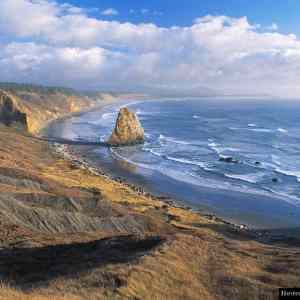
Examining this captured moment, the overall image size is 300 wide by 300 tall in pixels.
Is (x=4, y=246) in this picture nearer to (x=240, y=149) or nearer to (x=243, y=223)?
(x=243, y=223)

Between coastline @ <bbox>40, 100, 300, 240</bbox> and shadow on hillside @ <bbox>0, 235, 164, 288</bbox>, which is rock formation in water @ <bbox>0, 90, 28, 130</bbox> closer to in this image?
coastline @ <bbox>40, 100, 300, 240</bbox>

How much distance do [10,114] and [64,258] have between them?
11193cm

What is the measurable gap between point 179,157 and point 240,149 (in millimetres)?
16765

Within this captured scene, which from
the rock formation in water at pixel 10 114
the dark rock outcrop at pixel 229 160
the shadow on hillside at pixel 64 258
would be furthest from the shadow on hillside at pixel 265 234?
the rock formation in water at pixel 10 114

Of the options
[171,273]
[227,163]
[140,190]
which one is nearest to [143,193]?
[140,190]

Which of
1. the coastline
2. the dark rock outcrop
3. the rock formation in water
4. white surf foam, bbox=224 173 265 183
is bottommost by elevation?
the coastline

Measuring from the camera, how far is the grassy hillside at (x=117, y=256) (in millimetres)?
24125

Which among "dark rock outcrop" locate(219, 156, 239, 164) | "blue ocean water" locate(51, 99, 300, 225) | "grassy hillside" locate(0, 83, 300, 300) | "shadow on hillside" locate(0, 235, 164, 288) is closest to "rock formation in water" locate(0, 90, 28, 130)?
"blue ocean water" locate(51, 99, 300, 225)

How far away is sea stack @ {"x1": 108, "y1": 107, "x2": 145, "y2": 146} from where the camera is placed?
120938 mm

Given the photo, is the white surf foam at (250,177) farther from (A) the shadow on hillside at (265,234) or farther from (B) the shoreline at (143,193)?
(A) the shadow on hillside at (265,234)

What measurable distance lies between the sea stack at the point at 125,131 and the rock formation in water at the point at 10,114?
91.6 feet

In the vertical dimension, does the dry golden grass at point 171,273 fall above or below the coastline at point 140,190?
above

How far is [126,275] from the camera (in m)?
24.9

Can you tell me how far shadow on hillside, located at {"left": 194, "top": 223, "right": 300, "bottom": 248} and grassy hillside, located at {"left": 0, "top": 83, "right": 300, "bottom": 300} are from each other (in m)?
0.13
